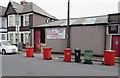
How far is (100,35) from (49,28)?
668 centimetres

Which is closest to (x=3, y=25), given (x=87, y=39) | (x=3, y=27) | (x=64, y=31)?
(x=3, y=27)

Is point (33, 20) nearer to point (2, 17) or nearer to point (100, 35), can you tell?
point (2, 17)

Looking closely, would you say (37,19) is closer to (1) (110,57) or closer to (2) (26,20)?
Answer: (2) (26,20)

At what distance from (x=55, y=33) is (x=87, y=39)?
170 inches

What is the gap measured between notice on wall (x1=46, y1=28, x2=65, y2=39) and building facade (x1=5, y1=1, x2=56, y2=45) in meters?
3.56

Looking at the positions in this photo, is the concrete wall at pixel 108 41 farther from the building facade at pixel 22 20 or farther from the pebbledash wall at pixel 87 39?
the building facade at pixel 22 20

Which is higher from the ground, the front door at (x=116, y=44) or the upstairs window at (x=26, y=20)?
the upstairs window at (x=26, y=20)

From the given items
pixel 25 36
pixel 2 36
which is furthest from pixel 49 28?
pixel 2 36

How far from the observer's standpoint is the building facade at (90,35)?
11.5m

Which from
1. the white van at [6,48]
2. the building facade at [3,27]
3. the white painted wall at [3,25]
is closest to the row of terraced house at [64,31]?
the building facade at [3,27]

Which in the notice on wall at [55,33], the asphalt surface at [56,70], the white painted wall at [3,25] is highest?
the white painted wall at [3,25]

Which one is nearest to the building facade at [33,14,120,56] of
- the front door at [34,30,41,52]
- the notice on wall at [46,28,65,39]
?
the notice on wall at [46,28,65,39]

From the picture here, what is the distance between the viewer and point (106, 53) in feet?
27.1

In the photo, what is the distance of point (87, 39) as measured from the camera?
41.7ft
